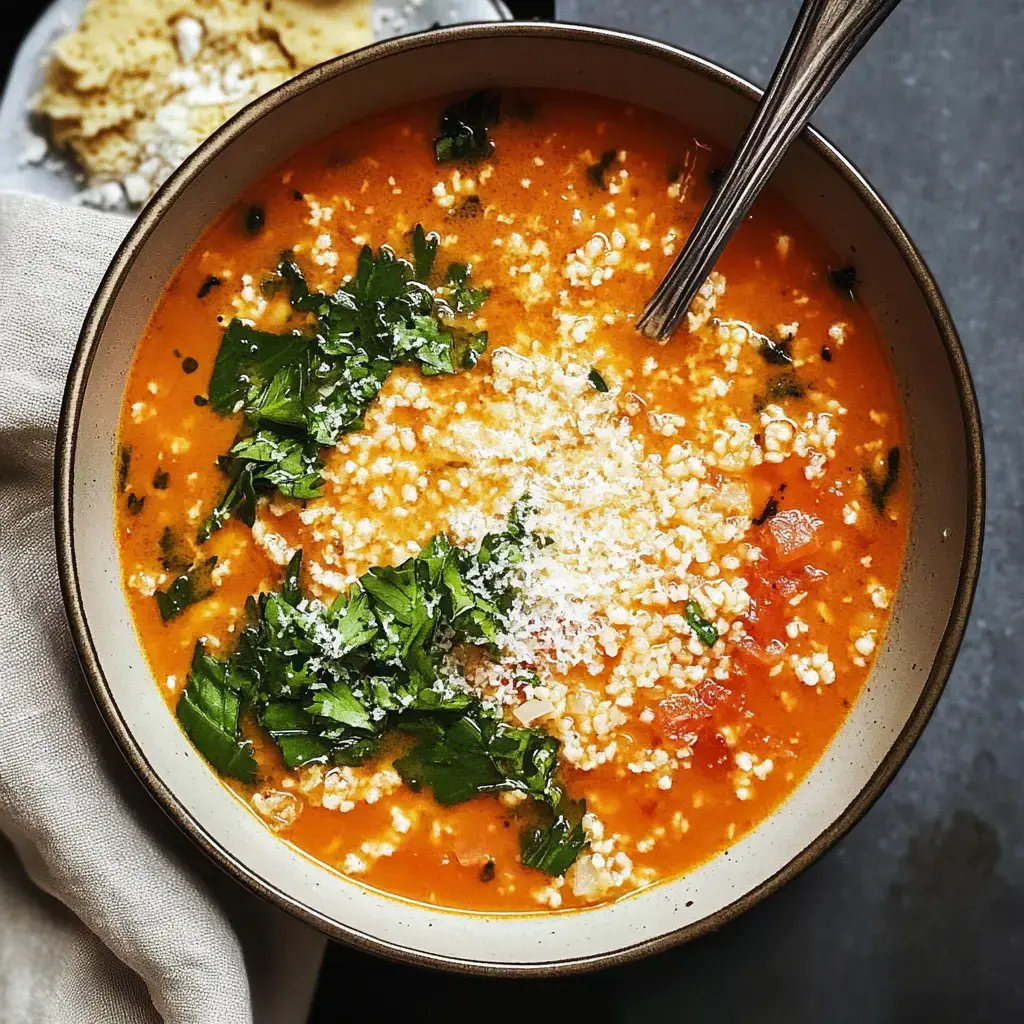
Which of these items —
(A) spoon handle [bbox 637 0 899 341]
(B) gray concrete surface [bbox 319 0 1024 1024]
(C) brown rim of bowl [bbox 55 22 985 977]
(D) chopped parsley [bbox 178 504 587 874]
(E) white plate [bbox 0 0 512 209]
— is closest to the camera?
(A) spoon handle [bbox 637 0 899 341]

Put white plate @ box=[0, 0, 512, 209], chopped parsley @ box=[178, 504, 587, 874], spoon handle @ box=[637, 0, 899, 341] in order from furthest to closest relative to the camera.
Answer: white plate @ box=[0, 0, 512, 209] → chopped parsley @ box=[178, 504, 587, 874] → spoon handle @ box=[637, 0, 899, 341]

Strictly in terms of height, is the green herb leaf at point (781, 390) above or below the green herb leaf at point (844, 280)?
below

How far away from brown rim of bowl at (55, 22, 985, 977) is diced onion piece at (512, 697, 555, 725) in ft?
1.38

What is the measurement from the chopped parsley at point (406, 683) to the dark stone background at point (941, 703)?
681 mm

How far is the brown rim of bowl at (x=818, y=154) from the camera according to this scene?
1927 mm

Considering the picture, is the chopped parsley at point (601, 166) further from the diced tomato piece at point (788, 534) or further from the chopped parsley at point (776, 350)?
the diced tomato piece at point (788, 534)

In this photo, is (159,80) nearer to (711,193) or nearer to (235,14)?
(235,14)

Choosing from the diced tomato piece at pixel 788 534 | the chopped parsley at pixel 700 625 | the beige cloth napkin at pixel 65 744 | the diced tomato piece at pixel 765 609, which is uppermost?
the diced tomato piece at pixel 788 534

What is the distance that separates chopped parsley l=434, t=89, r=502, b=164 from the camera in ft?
6.92

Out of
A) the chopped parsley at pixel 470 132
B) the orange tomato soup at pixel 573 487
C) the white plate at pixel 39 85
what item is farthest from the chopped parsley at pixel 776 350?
the white plate at pixel 39 85

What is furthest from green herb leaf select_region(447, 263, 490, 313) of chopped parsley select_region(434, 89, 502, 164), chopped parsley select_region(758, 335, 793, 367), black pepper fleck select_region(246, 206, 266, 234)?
chopped parsley select_region(758, 335, 793, 367)

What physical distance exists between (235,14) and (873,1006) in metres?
2.57

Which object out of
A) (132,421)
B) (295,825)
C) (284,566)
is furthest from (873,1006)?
(132,421)

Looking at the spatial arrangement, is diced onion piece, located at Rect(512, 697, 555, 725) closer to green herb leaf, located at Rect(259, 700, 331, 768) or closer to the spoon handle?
green herb leaf, located at Rect(259, 700, 331, 768)
